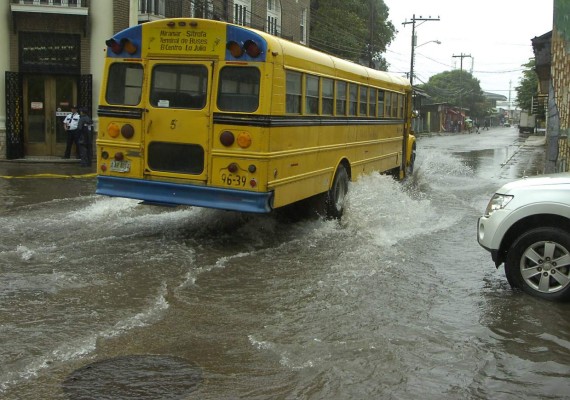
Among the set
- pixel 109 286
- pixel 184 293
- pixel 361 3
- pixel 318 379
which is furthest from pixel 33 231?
pixel 361 3

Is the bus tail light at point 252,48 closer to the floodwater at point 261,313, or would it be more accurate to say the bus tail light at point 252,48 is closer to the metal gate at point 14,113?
the floodwater at point 261,313

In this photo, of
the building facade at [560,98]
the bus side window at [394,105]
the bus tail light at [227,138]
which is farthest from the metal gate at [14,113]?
the building facade at [560,98]

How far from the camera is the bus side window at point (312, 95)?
921 centimetres

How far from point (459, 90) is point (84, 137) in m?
94.4

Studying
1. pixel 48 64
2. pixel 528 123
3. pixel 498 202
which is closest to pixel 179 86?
pixel 498 202

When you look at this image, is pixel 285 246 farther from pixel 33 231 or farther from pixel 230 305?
pixel 33 231

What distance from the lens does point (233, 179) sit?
8.24 metres

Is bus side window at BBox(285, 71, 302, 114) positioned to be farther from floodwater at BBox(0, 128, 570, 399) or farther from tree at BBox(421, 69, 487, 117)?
tree at BBox(421, 69, 487, 117)

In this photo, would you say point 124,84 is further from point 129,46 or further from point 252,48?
point 252,48

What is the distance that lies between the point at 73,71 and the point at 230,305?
17154 millimetres

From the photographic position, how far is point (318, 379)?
14.8 ft

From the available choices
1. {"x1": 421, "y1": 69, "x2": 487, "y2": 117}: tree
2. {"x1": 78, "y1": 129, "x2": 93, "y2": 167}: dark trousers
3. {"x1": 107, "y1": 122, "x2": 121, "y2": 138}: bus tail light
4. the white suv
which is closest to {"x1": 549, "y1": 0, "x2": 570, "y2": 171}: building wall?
the white suv

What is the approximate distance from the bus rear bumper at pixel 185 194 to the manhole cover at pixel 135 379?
3544 mm

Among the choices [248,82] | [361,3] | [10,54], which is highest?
[361,3]
